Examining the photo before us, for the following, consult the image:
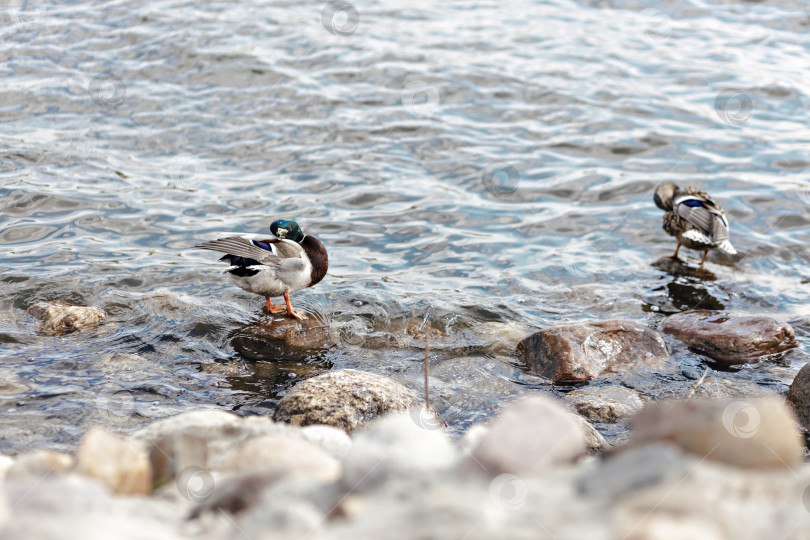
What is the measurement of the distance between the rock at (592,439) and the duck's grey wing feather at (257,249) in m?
3.09

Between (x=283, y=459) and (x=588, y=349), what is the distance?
12.6 ft

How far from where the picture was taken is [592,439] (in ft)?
16.4

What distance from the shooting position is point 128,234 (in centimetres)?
852

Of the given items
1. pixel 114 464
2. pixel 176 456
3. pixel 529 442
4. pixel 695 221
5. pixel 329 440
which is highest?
pixel 529 442

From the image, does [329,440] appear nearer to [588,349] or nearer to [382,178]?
[588,349]

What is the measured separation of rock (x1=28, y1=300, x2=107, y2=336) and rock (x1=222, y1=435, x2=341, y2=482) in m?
3.71

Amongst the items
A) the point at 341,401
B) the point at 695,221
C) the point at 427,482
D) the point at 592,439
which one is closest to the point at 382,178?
the point at 695,221

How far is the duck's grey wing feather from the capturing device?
261 inches

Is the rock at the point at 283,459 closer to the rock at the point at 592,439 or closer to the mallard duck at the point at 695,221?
the rock at the point at 592,439

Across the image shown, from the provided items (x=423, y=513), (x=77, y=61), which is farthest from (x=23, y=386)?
(x=77, y=61)

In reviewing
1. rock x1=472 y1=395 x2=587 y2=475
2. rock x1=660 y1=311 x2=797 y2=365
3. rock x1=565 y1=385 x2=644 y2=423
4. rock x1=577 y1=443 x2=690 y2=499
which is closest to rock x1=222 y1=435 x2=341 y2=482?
rock x1=472 y1=395 x2=587 y2=475

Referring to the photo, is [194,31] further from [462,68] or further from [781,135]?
[781,135]

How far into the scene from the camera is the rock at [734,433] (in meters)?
2.83

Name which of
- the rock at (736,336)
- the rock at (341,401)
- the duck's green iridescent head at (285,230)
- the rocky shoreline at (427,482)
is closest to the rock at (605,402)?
the rock at (736,336)
